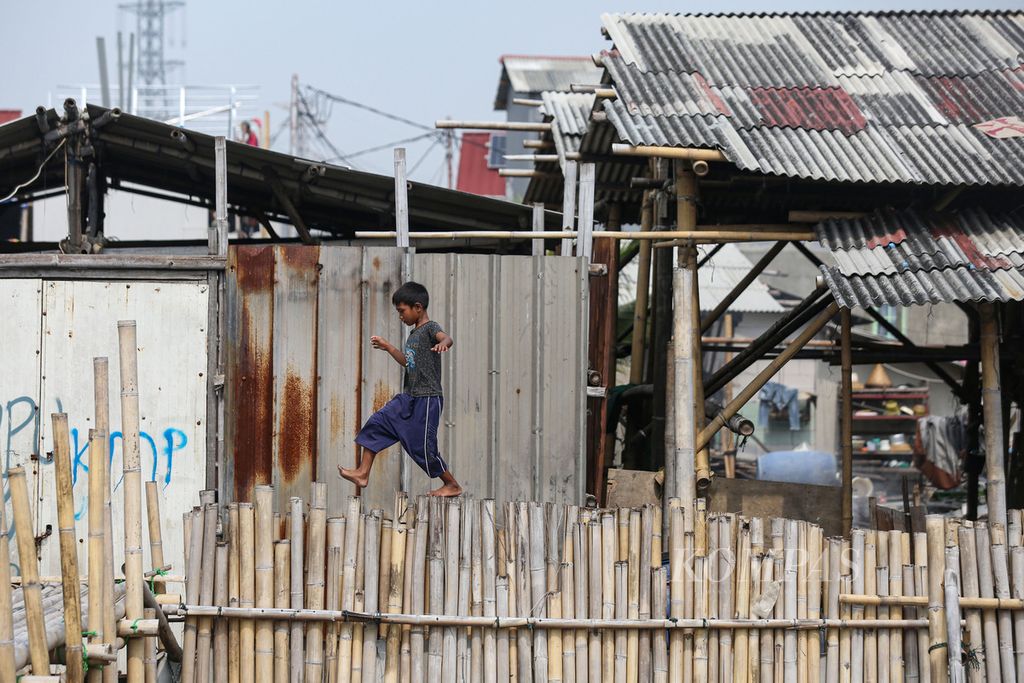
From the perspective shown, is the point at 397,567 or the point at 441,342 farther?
the point at 441,342

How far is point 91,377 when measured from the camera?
7527mm

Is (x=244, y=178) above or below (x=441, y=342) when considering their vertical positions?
above

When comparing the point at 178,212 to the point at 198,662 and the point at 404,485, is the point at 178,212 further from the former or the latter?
the point at 198,662

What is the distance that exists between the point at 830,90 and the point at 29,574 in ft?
25.4

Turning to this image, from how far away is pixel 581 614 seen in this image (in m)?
5.73

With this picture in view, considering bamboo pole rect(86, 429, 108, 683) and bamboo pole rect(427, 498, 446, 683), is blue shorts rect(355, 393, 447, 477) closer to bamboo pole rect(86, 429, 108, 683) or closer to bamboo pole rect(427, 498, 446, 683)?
bamboo pole rect(427, 498, 446, 683)

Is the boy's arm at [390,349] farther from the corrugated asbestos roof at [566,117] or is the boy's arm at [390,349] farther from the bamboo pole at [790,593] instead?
the corrugated asbestos roof at [566,117]

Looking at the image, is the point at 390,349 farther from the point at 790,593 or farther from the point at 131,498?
the point at 790,593

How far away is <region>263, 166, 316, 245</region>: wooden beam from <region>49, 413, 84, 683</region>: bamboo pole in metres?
5.32

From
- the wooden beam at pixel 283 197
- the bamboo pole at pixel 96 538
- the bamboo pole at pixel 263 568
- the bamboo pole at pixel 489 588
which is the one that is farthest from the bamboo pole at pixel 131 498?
the wooden beam at pixel 283 197

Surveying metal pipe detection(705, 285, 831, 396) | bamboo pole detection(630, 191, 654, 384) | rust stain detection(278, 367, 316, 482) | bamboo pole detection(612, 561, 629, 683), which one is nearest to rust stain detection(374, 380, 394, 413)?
rust stain detection(278, 367, 316, 482)

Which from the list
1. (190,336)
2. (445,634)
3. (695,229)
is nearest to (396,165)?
(190,336)

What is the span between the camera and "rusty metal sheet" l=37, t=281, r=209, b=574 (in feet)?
24.6

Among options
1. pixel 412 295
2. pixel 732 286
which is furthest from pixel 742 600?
pixel 732 286
